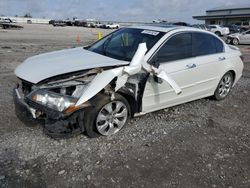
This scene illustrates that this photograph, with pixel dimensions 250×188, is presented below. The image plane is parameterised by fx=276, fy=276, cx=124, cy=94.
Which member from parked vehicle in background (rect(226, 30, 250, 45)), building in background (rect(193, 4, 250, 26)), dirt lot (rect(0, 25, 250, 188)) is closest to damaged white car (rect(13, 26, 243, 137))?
dirt lot (rect(0, 25, 250, 188))

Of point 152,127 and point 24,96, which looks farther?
point 152,127

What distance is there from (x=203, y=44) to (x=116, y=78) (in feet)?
7.74

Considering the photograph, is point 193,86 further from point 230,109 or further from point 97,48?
point 97,48

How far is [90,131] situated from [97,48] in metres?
1.83

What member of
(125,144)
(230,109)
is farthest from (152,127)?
(230,109)

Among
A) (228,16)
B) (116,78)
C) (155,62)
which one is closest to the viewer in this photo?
(116,78)

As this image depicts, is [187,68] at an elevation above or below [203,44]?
below

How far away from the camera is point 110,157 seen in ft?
12.3

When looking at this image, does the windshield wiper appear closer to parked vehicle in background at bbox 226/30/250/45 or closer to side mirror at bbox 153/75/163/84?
side mirror at bbox 153/75/163/84

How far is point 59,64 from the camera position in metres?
4.18

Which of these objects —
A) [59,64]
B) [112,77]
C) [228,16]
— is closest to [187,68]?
[112,77]

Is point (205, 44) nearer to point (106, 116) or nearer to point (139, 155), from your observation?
point (106, 116)

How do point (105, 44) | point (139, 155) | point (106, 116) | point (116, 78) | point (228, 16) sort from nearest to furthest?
point (139, 155) < point (116, 78) < point (106, 116) < point (105, 44) < point (228, 16)

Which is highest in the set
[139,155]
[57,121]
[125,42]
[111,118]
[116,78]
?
[125,42]
